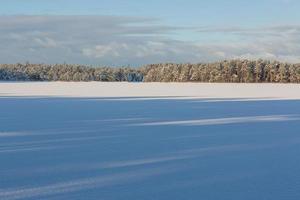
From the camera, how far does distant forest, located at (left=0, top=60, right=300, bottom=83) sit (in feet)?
255

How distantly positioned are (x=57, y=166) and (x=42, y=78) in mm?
92126

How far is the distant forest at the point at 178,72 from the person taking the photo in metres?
77.6

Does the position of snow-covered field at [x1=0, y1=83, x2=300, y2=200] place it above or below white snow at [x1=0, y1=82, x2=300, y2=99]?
above

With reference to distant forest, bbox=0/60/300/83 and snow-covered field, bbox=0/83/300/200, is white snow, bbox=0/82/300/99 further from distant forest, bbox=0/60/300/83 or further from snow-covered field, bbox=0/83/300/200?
distant forest, bbox=0/60/300/83

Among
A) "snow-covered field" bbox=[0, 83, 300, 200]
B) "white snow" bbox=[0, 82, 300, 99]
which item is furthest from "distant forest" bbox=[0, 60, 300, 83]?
"snow-covered field" bbox=[0, 83, 300, 200]

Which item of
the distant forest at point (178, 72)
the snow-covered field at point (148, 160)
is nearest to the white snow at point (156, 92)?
the snow-covered field at point (148, 160)

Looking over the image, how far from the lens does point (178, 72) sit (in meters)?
84.1

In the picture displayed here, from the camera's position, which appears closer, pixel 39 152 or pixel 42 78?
pixel 39 152

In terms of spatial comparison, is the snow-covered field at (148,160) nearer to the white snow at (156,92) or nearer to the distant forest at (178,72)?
the white snow at (156,92)

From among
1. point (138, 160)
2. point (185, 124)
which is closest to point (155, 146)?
point (138, 160)

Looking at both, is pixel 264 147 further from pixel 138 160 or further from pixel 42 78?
pixel 42 78

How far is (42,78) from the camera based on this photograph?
96.4 meters

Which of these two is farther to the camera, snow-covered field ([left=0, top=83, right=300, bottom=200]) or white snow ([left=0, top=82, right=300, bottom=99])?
white snow ([left=0, top=82, right=300, bottom=99])

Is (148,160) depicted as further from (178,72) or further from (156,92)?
(178,72)
